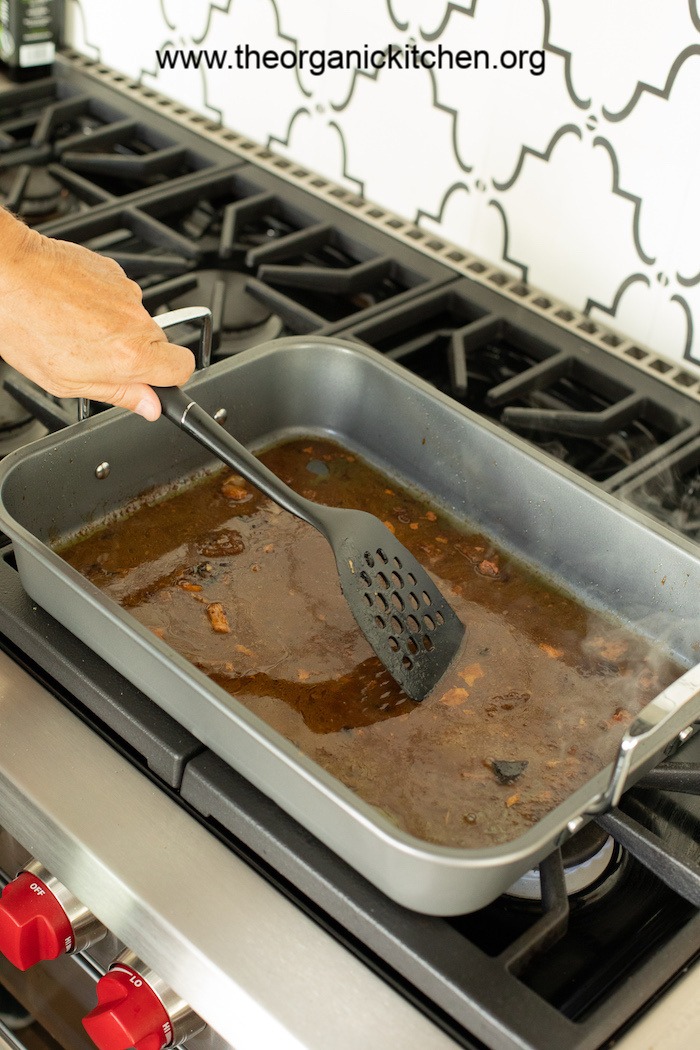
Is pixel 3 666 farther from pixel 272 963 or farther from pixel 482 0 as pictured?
pixel 482 0

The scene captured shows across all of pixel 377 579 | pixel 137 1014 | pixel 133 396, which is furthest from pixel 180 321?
pixel 137 1014

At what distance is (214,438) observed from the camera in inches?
32.4

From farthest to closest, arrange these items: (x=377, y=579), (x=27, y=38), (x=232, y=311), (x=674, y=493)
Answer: (x=27, y=38) → (x=232, y=311) → (x=674, y=493) → (x=377, y=579)

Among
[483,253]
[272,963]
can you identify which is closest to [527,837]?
[272,963]

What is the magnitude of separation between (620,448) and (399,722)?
400 millimetres

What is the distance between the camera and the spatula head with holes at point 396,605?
0.83 metres

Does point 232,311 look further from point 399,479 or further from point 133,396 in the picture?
point 133,396

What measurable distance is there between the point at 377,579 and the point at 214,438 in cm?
15

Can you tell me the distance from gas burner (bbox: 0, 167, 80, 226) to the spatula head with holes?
636 mm

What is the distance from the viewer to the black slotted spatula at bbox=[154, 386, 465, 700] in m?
0.82

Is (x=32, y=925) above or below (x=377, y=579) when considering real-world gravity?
below

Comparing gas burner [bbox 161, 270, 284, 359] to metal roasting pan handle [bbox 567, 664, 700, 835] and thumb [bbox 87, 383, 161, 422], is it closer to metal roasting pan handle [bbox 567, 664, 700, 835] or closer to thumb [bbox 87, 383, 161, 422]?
thumb [bbox 87, 383, 161, 422]

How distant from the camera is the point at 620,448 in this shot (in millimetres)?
1084

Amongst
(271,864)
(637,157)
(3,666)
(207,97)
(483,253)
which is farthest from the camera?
(207,97)
